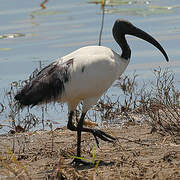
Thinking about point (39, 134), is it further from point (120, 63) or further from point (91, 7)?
point (91, 7)

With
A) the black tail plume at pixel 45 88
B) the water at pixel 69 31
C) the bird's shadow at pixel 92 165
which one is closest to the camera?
the bird's shadow at pixel 92 165

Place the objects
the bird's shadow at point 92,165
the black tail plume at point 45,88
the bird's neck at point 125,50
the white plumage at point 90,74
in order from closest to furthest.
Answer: the bird's shadow at point 92,165
the black tail plume at point 45,88
the white plumage at point 90,74
the bird's neck at point 125,50

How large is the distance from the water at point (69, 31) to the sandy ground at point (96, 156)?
4.22 feet

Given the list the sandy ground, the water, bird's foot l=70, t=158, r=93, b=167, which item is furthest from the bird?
the water

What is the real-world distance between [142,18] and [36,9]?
3.34 m

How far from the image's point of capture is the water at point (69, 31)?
11.4m

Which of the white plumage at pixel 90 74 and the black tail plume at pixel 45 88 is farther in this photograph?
the white plumage at pixel 90 74

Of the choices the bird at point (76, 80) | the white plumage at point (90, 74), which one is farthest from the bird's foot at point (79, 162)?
the white plumage at point (90, 74)

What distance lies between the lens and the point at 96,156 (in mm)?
6949

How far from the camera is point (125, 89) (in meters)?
9.73

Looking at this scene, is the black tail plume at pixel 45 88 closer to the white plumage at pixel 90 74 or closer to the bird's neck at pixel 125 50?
the white plumage at pixel 90 74

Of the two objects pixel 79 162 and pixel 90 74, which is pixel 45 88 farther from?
pixel 79 162

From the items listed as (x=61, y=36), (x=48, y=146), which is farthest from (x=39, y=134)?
(x=61, y=36)

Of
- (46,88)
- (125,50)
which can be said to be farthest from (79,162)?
(125,50)
